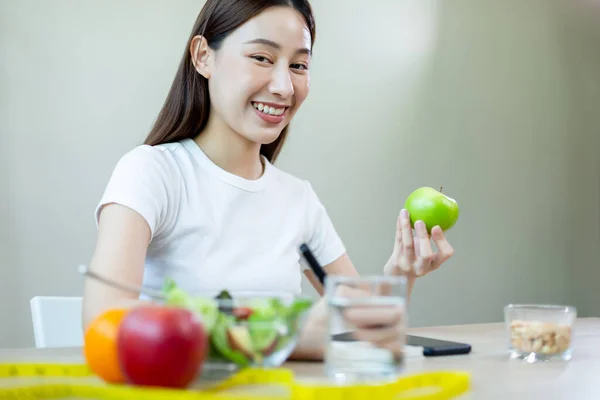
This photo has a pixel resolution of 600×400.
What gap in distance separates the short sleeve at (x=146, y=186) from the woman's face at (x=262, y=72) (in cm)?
19

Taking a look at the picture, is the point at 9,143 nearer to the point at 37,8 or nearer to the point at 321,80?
the point at 37,8

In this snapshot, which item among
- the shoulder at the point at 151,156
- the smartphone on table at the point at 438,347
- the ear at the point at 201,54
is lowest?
the smartphone on table at the point at 438,347

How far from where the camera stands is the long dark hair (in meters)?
1.63

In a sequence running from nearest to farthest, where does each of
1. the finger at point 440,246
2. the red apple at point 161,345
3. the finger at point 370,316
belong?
the red apple at point 161,345, the finger at point 370,316, the finger at point 440,246

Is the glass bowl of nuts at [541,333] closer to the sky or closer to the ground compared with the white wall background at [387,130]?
closer to the ground

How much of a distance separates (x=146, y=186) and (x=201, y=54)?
0.39m

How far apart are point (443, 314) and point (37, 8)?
2.15 metres

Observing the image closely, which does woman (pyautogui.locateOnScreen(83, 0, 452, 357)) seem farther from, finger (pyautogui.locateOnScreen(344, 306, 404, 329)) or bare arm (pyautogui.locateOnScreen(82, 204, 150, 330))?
finger (pyautogui.locateOnScreen(344, 306, 404, 329))

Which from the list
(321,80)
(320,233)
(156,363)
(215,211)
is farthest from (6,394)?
(321,80)

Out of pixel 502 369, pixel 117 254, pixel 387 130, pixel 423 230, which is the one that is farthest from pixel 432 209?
pixel 387 130

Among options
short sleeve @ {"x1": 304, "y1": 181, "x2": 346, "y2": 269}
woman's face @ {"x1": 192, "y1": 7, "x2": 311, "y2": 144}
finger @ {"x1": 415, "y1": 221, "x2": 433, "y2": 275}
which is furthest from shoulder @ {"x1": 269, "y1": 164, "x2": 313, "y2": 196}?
finger @ {"x1": 415, "y1": 221, "x2": 433, "y2": 275}

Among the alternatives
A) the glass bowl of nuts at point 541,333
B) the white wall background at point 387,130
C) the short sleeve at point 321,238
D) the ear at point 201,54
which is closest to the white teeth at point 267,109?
the ear at point 201,54

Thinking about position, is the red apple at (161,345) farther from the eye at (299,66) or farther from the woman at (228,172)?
the eye at (299,66)

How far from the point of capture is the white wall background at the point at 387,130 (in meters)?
2.53
